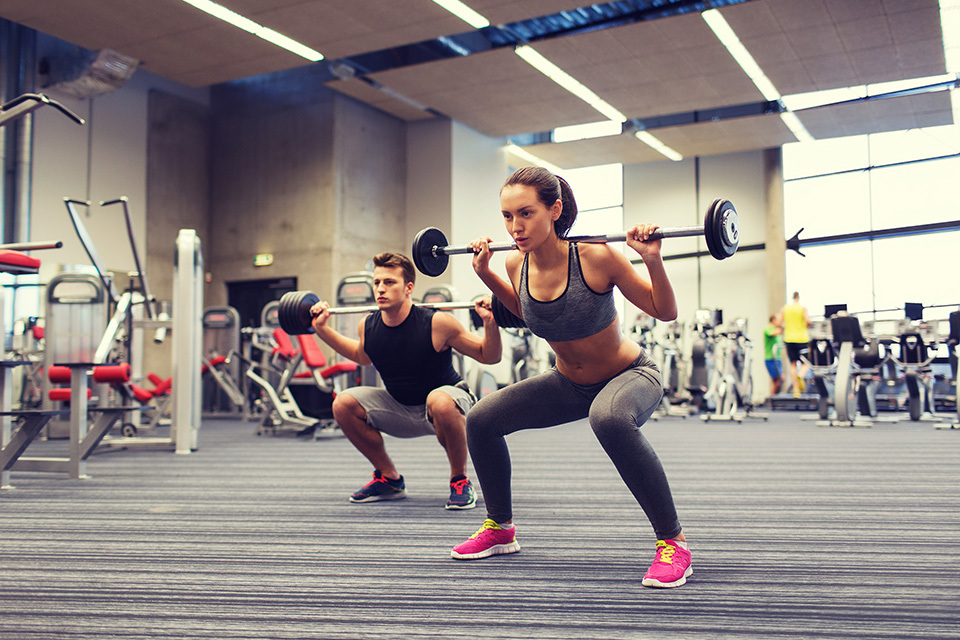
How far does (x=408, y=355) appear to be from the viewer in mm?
3191

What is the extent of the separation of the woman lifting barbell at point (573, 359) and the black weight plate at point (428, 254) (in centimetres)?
32

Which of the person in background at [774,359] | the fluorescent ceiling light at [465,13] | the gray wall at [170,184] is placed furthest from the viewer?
the person in background at [774,359]

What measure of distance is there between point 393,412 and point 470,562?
1.19 m

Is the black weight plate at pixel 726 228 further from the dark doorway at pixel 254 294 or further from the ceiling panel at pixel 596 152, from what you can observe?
the ceiling panel at pixel 596 152

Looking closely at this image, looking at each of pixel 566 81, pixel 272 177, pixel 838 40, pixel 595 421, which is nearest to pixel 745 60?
pixel 838 40

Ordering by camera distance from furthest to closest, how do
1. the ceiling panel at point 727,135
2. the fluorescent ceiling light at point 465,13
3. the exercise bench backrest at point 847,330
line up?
the ceiling panel at point 727,135, the fluorescent ceiling light at point 465,13, the exercise bench backrest at point 847,330

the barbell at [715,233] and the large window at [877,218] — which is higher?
the large window at [877,218]

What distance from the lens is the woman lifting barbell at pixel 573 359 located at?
190 centimetres

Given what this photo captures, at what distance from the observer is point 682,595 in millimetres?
1787

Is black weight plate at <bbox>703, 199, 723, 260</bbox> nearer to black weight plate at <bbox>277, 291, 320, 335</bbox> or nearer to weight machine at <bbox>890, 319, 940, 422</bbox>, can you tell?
black weight plate at <bbox>277, 291, 320, 335</bbox>

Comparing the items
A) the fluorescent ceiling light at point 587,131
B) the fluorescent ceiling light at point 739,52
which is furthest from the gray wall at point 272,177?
the fluorescent ceiling light at point 739,52

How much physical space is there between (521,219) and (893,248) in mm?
11803

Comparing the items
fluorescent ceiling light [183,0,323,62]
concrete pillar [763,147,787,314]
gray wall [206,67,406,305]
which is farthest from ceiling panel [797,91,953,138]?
fluorescent ceiling light [183,0,323,62]

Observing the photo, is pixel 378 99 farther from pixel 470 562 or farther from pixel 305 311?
pixel 470 562
